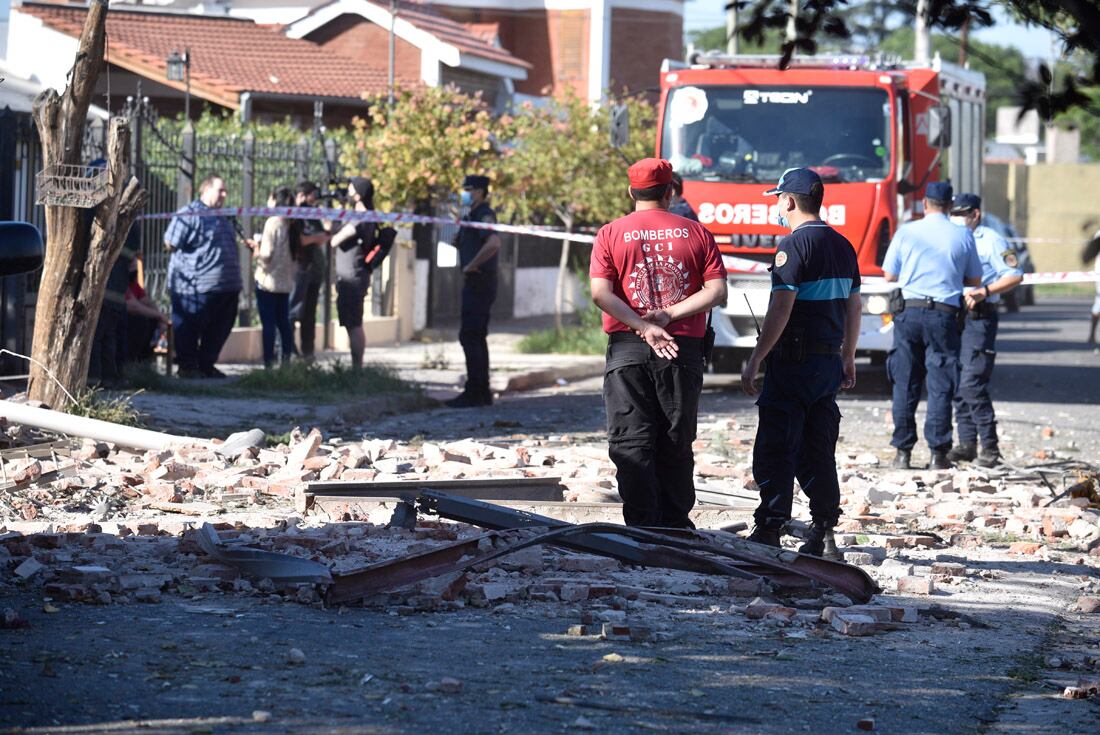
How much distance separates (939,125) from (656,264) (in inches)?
342

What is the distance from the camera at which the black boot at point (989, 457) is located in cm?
1131

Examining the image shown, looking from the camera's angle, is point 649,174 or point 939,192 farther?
point 939,192

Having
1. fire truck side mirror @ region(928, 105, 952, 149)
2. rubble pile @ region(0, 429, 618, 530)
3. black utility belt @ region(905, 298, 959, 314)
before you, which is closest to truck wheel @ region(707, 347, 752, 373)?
fire truck side mirror @ region(928, 105, 952, 149)

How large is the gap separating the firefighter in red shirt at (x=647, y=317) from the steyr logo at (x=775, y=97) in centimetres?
853

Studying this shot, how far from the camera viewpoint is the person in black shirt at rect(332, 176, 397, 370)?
15.0 m

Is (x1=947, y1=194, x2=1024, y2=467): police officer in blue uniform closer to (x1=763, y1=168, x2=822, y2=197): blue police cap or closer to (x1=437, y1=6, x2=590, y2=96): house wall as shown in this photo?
(x1=763, y1=168, x2=822, y2=197): blue police cap

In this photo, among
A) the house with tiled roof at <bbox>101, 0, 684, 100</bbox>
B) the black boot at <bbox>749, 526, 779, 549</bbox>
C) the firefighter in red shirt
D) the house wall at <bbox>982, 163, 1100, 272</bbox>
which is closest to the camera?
the firefighter in red shirt

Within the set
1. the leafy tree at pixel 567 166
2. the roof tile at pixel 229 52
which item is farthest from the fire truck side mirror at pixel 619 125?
the roof tile at pixel 229 52

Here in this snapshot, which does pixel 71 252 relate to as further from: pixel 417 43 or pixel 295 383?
pixel 417 43

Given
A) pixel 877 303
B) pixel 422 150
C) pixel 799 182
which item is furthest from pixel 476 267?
pixel 799 182

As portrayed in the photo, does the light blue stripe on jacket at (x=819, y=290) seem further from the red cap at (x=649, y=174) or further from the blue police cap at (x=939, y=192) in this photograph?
the blue police cap at (x=939, y=192)

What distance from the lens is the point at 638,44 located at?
4553 cm

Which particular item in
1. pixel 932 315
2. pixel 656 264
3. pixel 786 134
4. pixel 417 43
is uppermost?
pixel 417 43

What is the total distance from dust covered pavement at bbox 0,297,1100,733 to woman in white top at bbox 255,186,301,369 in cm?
584
